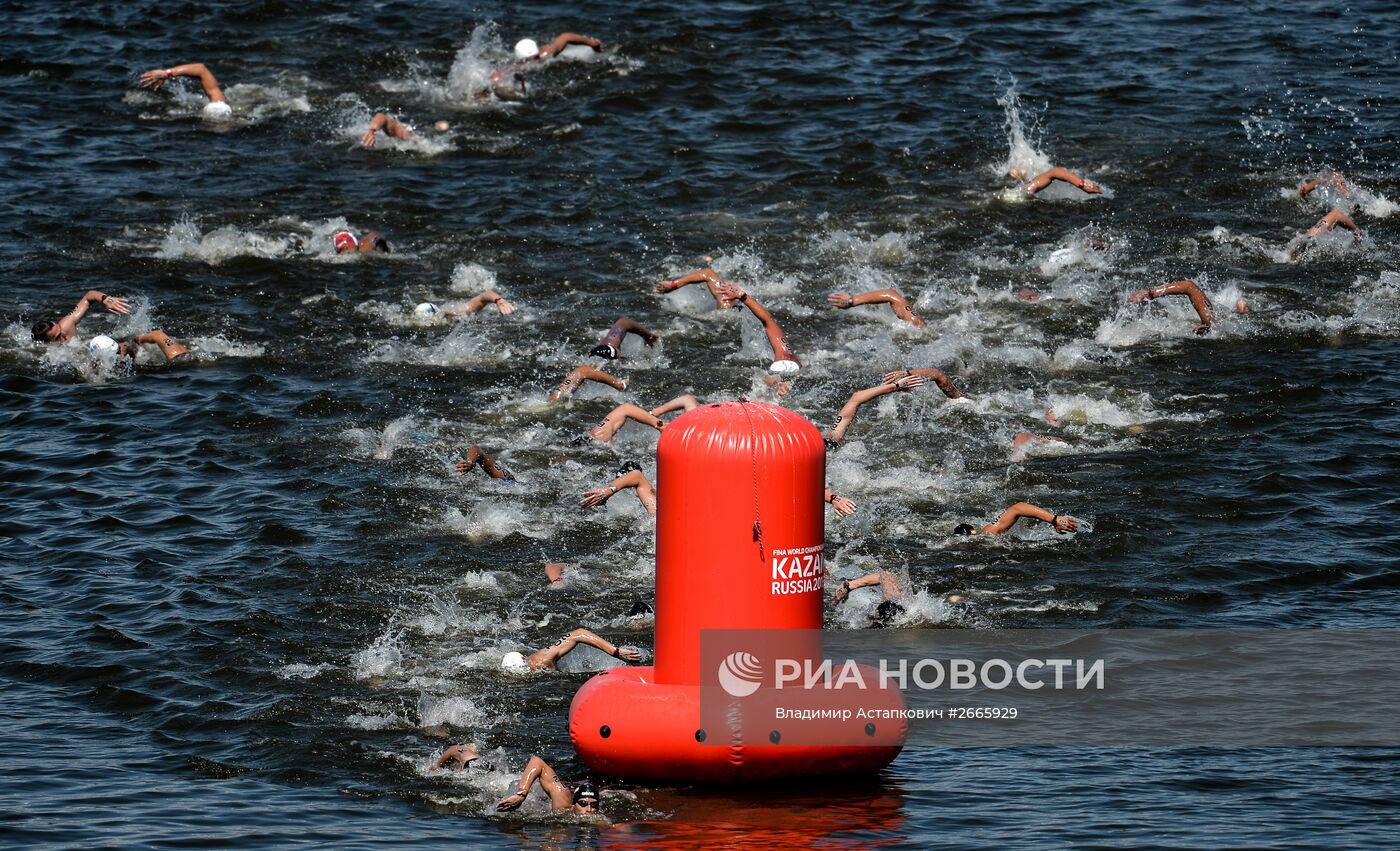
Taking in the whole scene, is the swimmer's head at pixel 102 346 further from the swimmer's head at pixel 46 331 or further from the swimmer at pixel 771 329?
the swimmer at pixel 771 329

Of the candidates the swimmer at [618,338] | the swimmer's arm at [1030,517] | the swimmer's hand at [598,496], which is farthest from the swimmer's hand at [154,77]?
the swimmer's arm at [1030,517]

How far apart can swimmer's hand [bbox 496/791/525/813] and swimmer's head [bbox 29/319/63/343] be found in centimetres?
1304

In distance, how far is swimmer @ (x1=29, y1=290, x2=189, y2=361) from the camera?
23.2 m

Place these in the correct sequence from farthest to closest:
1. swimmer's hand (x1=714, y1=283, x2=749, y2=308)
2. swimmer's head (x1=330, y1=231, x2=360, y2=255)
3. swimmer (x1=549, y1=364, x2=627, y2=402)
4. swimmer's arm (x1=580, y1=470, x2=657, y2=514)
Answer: swimmer's head (x1=330, y1=231, x2=360, y2=255) < swimmer's hand (x1=714, y1=283, x2=749, y2=308) < swimmer (x1=549, y1=364, x2=627, y2=402) < swimmer's arm (x1=580, y1=470, x2=657, y2=514)

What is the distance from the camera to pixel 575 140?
101ft

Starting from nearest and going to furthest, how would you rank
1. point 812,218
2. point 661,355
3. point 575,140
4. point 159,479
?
point 159,479
point 661,355
point 812,218
point 575,140

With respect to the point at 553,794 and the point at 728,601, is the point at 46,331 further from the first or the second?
the point at 728,601

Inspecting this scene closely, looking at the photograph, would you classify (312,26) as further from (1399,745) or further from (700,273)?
(1399,745)

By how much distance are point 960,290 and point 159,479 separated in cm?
1128

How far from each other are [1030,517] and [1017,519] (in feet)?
0.50

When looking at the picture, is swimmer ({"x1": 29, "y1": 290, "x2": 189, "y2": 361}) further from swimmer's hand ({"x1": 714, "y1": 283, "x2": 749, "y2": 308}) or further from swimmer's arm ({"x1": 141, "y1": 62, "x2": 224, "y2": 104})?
swimmer's arm ({"x1": 141, "y1": 62, "x2": 224, "y2": 104})

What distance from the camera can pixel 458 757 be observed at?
45.9 feet

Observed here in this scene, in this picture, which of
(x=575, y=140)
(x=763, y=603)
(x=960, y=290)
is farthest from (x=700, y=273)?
(x=763, y=603)
